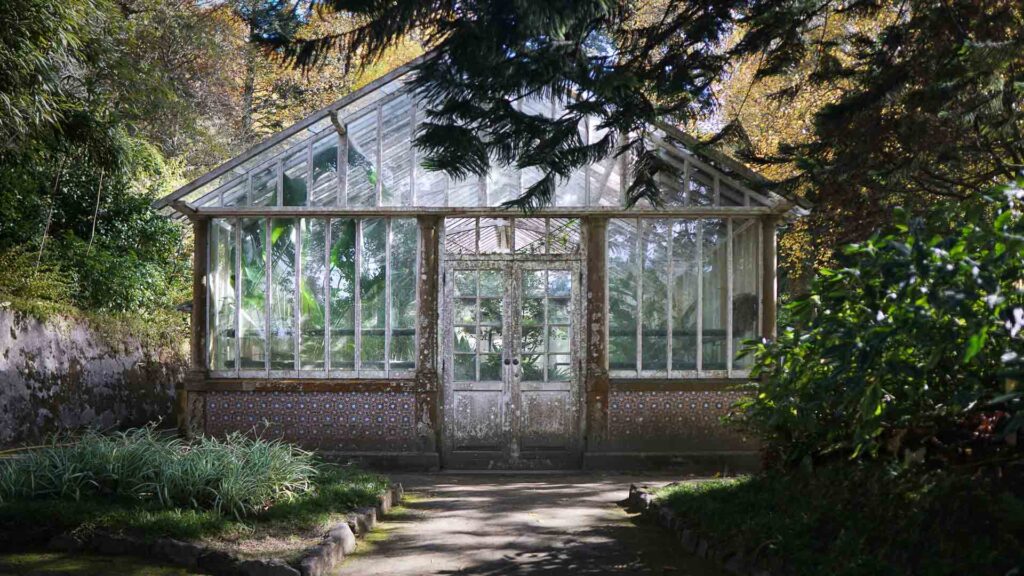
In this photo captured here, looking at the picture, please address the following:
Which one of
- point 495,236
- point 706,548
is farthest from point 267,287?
point 706,548

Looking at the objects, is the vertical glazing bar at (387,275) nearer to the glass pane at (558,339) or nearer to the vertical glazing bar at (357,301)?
the vertical glazing bar at (357,301)

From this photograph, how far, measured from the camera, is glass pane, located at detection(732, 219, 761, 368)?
38.8ft

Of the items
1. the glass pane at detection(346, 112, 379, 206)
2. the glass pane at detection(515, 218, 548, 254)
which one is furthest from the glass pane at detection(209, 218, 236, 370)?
the glass pane at detection(515, 218, 548, 254)

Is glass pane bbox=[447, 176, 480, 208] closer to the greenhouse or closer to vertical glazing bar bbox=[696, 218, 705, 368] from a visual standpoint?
the greenhouse

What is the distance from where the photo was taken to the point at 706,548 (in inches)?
255

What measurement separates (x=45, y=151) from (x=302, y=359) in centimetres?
379

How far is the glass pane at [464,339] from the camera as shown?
38.9ft

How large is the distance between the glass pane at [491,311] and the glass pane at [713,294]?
2344 mm

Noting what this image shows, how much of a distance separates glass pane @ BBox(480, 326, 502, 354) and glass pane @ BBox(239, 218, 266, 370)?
8.32 feet

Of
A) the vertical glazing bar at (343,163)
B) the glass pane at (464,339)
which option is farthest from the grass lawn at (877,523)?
the vertical glazing bar at (343,163)

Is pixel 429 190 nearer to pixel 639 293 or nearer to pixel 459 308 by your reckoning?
pixel 459 308

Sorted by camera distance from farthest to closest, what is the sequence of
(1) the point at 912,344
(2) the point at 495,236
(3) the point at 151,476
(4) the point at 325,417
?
1. (2) the point at 495,236
2. (4) the point at 325,417
3. (3) the point at 151,476
4. (1) the point at 912,344

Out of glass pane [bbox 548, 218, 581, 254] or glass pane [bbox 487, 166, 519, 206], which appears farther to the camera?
glass pane [bbox 548, 218, 581, 254]

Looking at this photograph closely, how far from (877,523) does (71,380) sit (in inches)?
403
